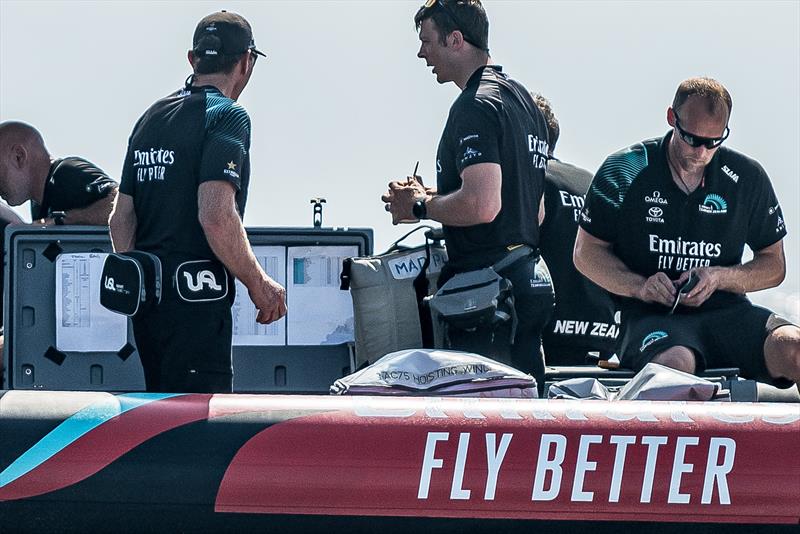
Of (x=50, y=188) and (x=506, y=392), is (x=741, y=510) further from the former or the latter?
(x=50, y=188)

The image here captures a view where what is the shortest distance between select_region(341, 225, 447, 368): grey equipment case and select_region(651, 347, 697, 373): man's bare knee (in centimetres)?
74

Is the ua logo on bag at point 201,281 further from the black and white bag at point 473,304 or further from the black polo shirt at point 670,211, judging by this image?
the black polo shirt at point 670,211

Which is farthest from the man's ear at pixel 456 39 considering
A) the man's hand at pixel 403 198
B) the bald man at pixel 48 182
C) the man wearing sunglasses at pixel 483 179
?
the bald man at pixel 48 182

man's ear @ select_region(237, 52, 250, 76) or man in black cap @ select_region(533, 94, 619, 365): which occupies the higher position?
man's ear @ select_region(237, 52, 250, 76)

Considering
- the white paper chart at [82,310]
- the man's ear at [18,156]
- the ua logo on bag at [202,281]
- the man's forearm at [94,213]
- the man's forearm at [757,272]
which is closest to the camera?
the ua logo on bag at [202,281]

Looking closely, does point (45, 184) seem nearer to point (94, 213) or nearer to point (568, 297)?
point (94, 213)

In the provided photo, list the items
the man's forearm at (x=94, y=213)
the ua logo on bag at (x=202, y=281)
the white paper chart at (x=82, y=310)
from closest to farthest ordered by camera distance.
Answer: the ua logo on bag at (x=202, y=281), the white paper chart at (x=82, y=310), the man's forearm at (x=94, y=213)

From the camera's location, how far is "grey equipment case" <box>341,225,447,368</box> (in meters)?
4.29

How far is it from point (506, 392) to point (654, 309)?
1296mm

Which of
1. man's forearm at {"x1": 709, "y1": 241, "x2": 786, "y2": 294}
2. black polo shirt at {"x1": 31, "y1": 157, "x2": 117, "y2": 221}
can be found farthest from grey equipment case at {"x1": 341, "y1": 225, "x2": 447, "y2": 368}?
black polo shirt at {"x1": 31, "y1": 157, "x2": 117, "y2": 221}

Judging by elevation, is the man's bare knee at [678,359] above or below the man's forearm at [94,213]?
below

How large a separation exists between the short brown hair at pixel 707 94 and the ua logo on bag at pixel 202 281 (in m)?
1.59

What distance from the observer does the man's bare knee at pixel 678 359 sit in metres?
4.21

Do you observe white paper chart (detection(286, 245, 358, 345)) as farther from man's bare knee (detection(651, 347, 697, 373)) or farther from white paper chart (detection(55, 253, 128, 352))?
man's bare knee (detection(651, 347, 697, 373))
